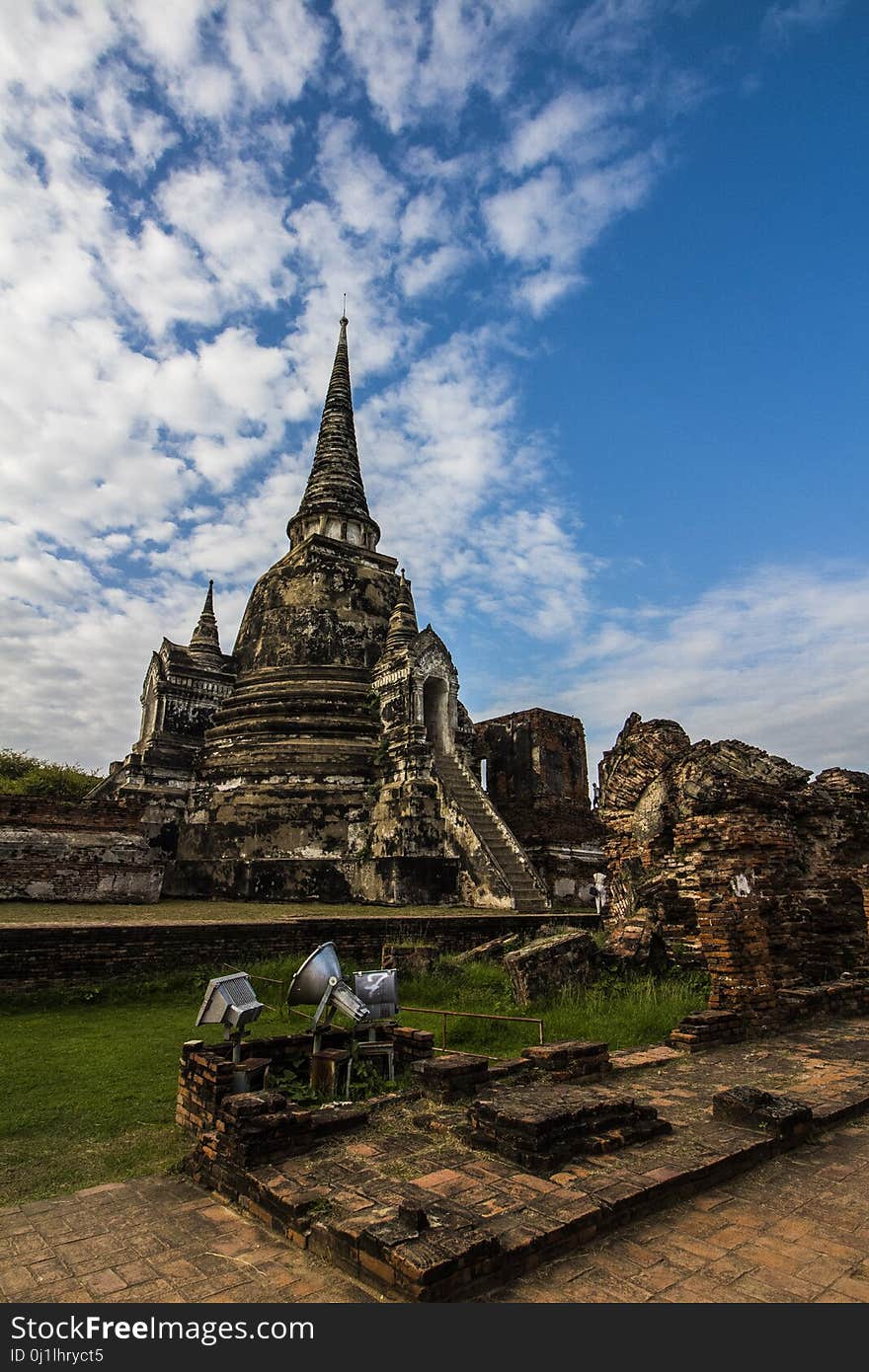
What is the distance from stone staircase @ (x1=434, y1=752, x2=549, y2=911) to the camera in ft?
51.3

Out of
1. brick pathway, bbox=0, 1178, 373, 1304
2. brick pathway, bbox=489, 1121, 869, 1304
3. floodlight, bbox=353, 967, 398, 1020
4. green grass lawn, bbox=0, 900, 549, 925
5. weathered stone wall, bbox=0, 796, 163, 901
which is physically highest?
weathered stone wall, bbox=0, 796, 163, 901

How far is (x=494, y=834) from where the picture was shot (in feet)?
55.8

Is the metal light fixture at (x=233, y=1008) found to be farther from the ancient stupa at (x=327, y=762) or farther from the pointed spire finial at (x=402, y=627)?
the pointed spire finial at (x=402, y=627)

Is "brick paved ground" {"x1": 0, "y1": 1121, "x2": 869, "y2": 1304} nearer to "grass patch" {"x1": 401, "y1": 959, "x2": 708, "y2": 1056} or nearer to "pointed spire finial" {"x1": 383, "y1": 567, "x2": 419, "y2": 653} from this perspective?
"grass patch" {"x1": 401, "y1": 959, "x2": 708, "y2": 1056}

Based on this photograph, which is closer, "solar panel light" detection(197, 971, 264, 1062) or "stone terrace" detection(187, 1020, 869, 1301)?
"stone terrace" detection(187, 1020, 869, 1301)

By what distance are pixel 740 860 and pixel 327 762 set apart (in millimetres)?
11393

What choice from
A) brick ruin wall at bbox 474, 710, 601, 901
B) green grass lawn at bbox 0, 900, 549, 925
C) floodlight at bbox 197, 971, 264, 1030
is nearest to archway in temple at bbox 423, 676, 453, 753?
brick ruin wall at bbox 474, 710, 601, 901

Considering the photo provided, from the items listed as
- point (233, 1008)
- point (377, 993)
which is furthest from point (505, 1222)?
point (377, 993)

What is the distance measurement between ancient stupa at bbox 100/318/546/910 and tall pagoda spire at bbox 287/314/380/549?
1.33 meters

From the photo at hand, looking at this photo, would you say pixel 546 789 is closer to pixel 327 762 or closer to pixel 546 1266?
pixel 327 762

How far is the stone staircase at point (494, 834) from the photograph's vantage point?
15641 millimetres

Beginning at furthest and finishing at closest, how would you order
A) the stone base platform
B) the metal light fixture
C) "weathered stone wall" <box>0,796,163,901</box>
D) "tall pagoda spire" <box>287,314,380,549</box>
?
"tall pagoda spire" <box>287,314,380,549</box> < "weathered stone wall" <box>0,796,163,901</box> < the metal light fixture < the stone base platform
